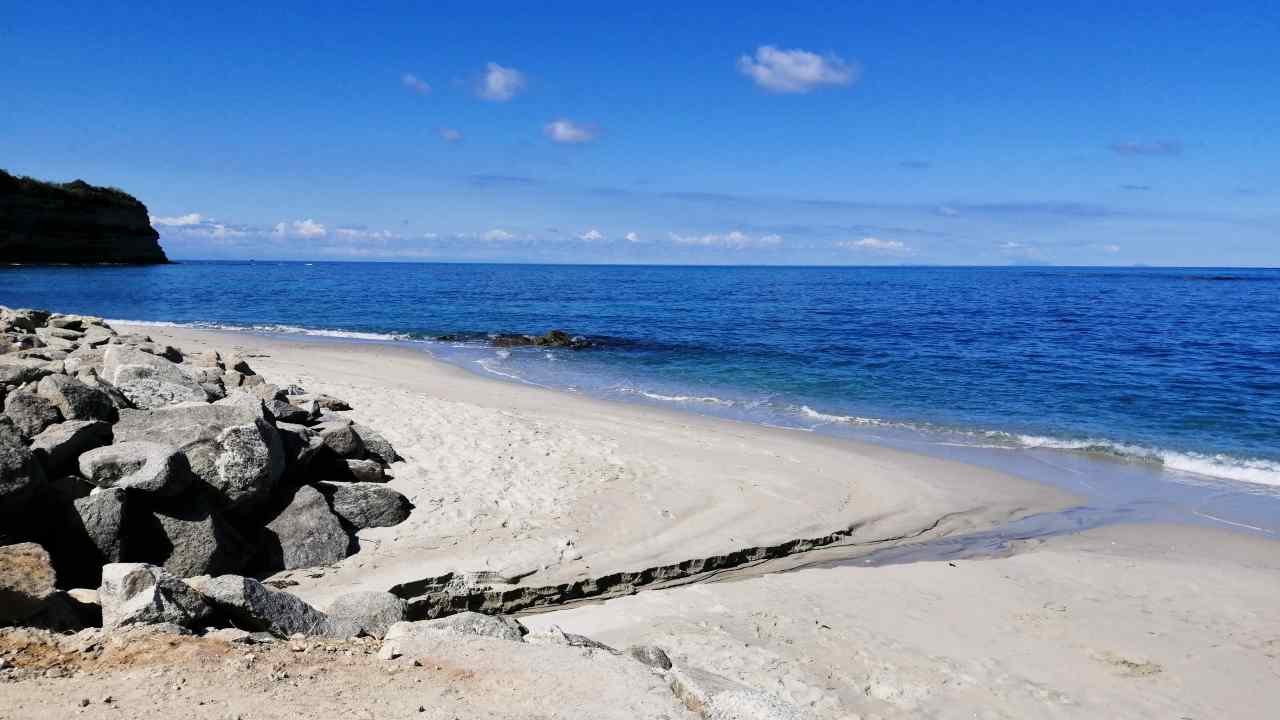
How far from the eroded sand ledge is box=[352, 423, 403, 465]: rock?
22cm

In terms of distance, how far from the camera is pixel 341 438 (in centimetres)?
914

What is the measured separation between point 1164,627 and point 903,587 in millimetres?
2246

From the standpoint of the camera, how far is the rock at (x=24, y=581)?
4523mm

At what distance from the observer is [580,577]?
7.33 metres

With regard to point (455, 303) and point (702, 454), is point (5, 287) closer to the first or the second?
point (455, 303)

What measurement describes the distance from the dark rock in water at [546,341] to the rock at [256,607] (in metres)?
24.4

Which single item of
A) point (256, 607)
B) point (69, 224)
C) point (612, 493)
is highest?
point (69, 224)

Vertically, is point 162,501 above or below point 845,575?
above

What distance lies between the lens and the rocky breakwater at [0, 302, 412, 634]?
484 centimetres

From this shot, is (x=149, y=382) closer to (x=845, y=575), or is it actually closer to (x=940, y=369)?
(x=845, y=575)

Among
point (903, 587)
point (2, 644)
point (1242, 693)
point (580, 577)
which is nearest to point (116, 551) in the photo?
point (2, 644)

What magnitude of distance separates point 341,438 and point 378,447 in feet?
2.70

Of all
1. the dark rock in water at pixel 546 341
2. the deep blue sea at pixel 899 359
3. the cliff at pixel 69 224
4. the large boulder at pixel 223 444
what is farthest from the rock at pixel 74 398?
the cliff at pixel 69 224

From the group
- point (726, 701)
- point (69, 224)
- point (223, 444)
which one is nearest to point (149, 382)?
point (223, 444)
